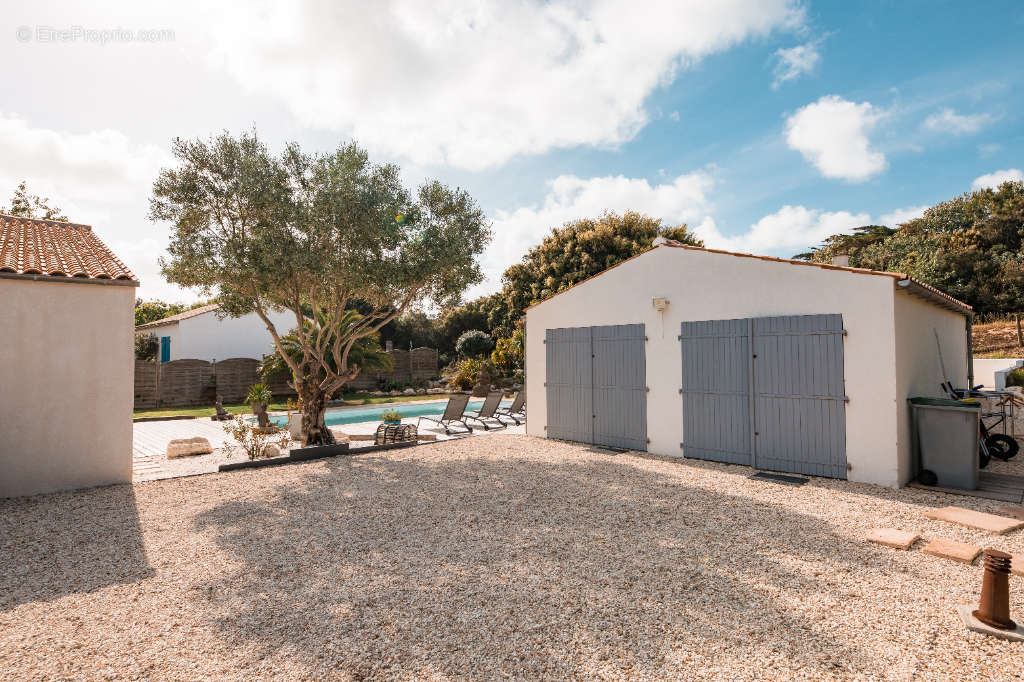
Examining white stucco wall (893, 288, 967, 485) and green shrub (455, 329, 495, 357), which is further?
green shrub (455, 329, 495, 357)

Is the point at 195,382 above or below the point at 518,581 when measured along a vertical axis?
above

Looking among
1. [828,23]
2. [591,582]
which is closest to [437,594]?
[591,582]

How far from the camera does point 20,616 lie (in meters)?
3.28

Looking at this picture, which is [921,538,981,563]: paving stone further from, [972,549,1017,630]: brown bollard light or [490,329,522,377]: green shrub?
[490,329,522,377]: green shrub

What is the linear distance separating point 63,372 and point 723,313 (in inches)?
379

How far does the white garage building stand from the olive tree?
3219 millimetres

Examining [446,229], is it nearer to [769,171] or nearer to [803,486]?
[803,486]

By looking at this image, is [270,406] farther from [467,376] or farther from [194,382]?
[467,376]

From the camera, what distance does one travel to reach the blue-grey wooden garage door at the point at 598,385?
876 cm

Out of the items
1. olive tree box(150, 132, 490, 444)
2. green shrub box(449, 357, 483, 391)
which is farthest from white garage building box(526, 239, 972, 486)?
green shrub box(449, 357, 483, 391)

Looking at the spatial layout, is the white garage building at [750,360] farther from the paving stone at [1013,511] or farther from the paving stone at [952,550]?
the paving stone at [952,550]

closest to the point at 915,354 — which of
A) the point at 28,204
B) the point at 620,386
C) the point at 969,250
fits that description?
the point at 620,386

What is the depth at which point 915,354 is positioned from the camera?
6.93 metres

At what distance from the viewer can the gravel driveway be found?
271 cm
